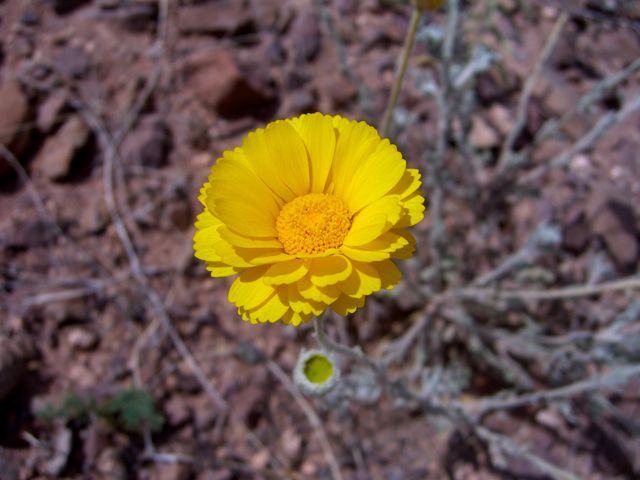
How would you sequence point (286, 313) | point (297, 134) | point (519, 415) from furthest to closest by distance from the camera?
point (519, 415) → point (297, 134) → point (286, 313)

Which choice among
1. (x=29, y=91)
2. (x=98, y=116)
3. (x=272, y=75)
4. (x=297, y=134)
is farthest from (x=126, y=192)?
(x=297, y=134)

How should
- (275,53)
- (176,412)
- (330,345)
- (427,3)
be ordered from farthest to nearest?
1. (275,53)
2. (176,412)
3. (427,3)
4. (330,345)

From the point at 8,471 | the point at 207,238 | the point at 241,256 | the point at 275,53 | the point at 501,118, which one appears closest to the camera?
the point at 241,256

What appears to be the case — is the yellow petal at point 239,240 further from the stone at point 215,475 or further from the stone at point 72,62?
the stone at point 72,62

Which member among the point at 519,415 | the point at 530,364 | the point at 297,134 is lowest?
the point at 519,415

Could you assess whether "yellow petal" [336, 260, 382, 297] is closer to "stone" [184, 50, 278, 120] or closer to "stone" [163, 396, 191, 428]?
"stone" [163, 396, 191, 428]

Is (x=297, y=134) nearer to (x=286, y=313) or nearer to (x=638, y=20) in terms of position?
(x=286, y=313)

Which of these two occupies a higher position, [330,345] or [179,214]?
[179,214]

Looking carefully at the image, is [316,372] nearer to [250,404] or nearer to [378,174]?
[378,174]

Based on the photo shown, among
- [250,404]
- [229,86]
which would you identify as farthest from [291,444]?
[229,86]
